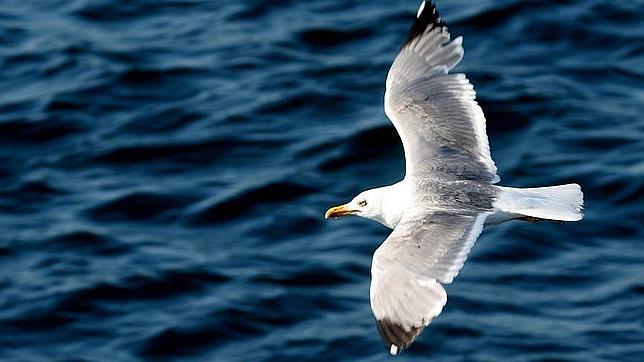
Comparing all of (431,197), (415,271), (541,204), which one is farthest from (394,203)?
(415,271)

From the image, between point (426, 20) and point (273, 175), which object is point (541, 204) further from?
point (273, 175)

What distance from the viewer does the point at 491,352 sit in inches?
444

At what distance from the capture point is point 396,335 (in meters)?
7.68

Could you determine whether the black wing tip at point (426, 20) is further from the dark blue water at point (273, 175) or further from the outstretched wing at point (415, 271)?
the dark blue water at point (273, 175)

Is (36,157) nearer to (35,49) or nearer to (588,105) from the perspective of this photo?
(35,49)

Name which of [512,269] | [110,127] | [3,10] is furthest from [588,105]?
[3,10]

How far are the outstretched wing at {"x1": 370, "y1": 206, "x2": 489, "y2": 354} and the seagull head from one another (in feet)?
2.52

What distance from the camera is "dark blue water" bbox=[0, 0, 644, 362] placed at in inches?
460

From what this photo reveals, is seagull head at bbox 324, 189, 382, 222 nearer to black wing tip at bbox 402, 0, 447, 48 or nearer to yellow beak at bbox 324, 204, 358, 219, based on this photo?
yellow beak at bbox 324, 204, 358, 219

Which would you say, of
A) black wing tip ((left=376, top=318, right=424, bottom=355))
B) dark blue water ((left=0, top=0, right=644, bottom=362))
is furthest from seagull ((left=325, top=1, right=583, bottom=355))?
dark blue water ((left=0, top=0, right=644, bottom=362))

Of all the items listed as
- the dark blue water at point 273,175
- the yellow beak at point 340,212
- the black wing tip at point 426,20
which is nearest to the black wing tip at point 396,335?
the yellow beak at point 340,212

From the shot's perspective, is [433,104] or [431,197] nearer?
[431,197]

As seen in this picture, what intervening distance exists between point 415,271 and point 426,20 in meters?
2.25

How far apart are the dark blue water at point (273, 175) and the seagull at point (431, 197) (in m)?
2.48
